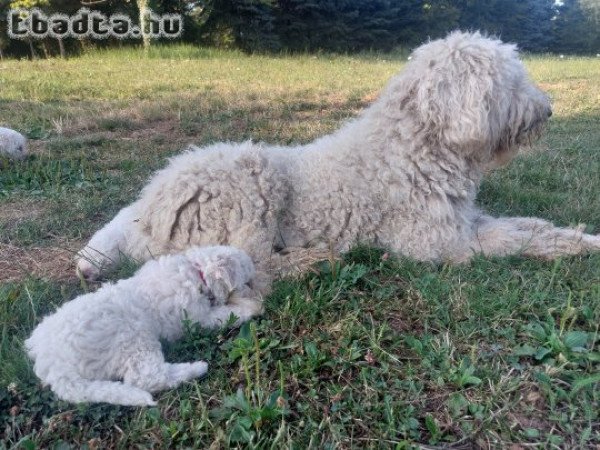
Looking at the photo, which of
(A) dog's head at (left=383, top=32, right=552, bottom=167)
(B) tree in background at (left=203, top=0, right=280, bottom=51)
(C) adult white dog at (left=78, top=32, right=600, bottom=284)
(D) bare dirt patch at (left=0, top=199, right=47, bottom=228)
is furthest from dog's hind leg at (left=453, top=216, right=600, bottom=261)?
(B) tree in background at (left=203, top=0, right=280, bottom=51)

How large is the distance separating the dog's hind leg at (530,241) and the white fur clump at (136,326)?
1667 millimetres

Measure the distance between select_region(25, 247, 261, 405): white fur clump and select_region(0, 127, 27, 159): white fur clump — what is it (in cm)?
401

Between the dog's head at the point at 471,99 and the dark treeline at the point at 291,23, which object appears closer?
the dog's head at the point at 471,99

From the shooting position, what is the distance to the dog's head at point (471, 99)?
3.73m

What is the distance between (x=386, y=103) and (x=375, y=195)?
2.33ft

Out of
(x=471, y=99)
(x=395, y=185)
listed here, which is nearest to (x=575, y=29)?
(x=471, y=99)

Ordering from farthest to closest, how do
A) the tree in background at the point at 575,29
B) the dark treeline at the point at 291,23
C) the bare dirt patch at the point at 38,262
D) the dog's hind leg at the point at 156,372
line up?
the tree in background at the point at 575,29, the dark treeline at the point at 291,23, the bare dirt patch at the point at 38,262, the dog's hind leg at the point at 156,372

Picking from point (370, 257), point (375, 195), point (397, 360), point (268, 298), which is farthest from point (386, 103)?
point (397, 360)

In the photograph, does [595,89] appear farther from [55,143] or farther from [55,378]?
[55,378]

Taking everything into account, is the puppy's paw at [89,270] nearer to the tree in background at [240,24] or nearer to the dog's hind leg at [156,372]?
the dog's hind leg at [156,372]

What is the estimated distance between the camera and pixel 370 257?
3.71 meters

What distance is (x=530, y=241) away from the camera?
3.79 meters

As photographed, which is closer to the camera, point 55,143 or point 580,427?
point 580,427

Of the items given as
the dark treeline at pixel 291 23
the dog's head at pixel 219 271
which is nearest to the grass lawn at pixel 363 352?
the dog's head at pixel 219 271
